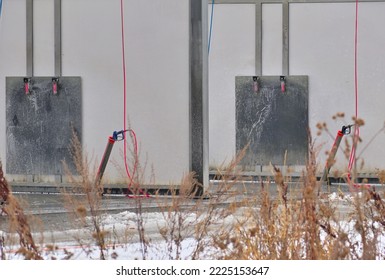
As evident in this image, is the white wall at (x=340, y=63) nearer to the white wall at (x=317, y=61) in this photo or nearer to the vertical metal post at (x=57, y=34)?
the white wall at (x=317, y=61)

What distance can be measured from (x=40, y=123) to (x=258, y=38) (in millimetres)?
4178

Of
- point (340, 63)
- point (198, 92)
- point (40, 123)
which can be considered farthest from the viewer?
point (340, 63)

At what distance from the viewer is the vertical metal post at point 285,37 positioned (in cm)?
1593

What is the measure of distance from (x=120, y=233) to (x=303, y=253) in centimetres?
320

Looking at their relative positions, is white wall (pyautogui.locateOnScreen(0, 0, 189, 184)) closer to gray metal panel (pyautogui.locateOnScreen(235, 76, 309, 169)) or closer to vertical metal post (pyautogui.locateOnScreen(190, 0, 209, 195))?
vertical metal post (pyautogui.locateOnScreen(190, 0, 209, 195))

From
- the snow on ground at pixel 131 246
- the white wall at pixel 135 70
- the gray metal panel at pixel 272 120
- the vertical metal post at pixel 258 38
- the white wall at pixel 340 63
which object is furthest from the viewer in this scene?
the vertical metal post at pixel 258 38

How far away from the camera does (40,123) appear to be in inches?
543

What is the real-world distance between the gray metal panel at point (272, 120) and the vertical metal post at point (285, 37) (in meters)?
0.18

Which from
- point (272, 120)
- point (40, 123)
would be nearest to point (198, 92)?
point (40, 123)

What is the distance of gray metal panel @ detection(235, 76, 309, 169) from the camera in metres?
15.8

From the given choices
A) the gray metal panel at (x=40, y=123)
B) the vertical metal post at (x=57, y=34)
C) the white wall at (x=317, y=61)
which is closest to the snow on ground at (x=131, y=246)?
the gray metal panel at (x=40, y=123)

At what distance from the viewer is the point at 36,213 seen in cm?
1108

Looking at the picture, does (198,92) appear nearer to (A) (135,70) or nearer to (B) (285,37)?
(A) (135,70)

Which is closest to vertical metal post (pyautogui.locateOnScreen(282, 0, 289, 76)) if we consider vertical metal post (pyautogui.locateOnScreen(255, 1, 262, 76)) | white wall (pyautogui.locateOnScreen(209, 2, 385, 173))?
white wall (pyautogui.locateOnScreen(209, 2, 385, 173))
